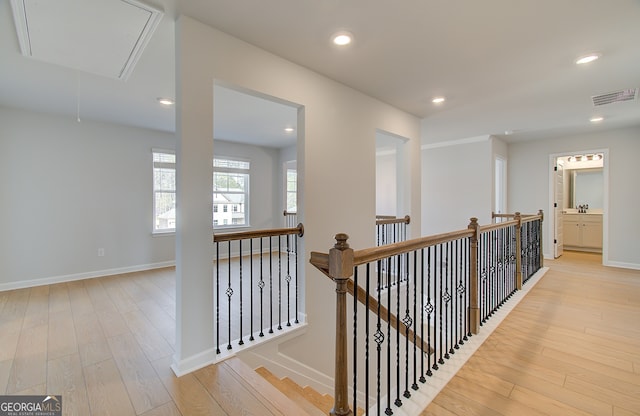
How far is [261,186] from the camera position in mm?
6688

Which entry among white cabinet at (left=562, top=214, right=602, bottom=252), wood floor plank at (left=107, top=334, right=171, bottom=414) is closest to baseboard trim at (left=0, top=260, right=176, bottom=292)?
wood floor plank at (left=107, top=334, right=171, bottom=414)

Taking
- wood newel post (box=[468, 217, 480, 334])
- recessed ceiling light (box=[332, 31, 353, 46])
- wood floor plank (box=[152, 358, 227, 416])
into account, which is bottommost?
wood floor plank (box=[152, 358, 227, 416])

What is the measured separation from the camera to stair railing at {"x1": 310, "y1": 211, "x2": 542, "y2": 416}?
50.9 inches

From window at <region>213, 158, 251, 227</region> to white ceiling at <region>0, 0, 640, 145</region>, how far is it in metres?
1.92

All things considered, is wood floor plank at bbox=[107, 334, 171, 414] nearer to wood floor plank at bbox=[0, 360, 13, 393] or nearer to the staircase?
wood floor plank at bbox=[0, 360, 13, 393]

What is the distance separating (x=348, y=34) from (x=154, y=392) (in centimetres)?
282

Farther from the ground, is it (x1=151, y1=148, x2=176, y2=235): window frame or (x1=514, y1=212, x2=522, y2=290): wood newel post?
(x1=151, y1=148, x2=176, y2=235): window frame

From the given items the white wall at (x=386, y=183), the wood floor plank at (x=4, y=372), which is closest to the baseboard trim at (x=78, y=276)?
the wood floor plank at (x=4, y=372)

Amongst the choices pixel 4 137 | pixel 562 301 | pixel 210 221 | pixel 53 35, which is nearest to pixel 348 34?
pixel 210 221

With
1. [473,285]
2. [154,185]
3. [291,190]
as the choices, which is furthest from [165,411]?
[291,190]

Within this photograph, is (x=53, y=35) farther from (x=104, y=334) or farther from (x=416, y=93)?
(x=416, y=93)

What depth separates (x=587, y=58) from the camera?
2533 millimetres

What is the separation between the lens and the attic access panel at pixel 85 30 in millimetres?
1776

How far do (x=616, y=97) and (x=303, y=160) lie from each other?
160 inches
